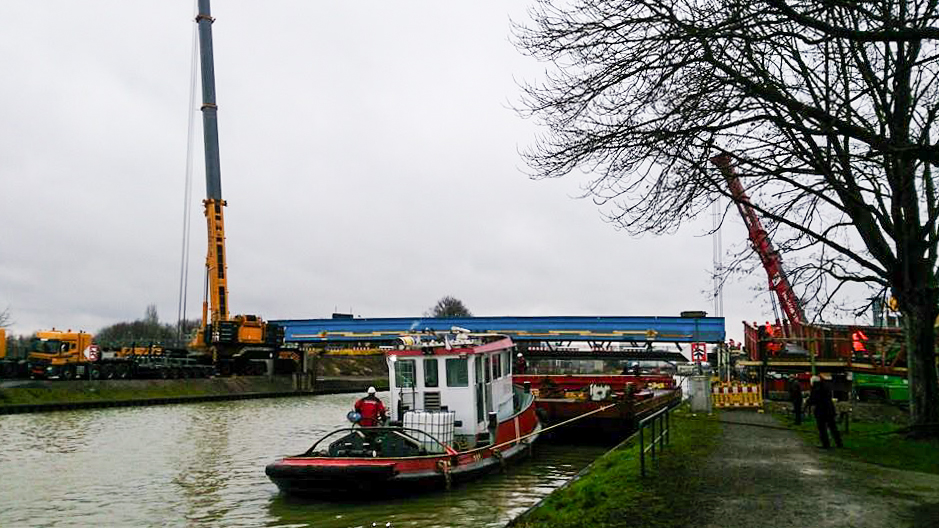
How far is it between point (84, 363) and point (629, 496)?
45.8 meters

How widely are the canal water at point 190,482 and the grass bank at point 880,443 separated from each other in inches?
243

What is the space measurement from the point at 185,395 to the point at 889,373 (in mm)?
40275

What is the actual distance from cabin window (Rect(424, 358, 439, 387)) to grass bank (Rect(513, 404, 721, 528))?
16.6 feet

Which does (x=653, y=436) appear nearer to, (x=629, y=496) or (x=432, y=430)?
(x=629, y=496)

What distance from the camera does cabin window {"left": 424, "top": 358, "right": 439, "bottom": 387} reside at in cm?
2019

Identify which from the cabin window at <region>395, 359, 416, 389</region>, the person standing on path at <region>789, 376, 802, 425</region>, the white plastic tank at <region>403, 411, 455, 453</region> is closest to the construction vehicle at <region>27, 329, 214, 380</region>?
the cabin window at <region>395, 359, 416, 389</region>

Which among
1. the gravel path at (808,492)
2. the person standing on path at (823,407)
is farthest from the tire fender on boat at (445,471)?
the person standing on path at (823,407)

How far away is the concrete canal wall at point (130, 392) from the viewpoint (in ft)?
129

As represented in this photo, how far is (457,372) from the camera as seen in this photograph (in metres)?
20.1

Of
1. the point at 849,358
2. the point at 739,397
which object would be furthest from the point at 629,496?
the point at 849,358

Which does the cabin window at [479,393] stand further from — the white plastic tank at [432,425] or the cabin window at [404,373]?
the white plastic tank at [432,425]

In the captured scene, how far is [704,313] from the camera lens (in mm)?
66812

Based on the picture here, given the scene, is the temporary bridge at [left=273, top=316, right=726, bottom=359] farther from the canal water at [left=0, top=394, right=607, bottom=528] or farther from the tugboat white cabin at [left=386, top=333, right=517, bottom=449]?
the tugboat white cabin at [left=386, top=333, right=517, bottom=449]

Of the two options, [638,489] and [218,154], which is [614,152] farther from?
[218,154]
